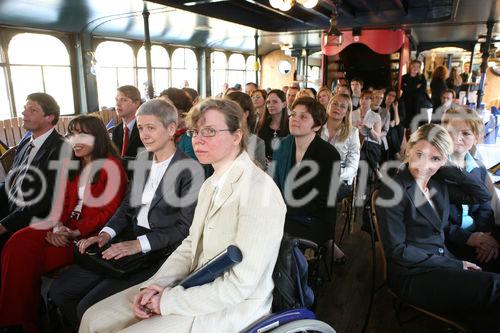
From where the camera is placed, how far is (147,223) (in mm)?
1927

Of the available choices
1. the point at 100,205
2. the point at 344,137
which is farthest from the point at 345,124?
the point at 100,205

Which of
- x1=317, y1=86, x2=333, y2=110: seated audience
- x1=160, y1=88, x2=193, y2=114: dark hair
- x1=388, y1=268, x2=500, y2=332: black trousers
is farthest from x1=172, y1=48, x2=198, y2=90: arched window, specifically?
x1=388, y1=268, x2=500, y2=332: black trousers

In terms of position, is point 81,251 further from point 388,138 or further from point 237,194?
point 388,138

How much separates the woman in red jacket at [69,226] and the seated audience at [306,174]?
3.71 feet

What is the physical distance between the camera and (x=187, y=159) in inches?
76.8

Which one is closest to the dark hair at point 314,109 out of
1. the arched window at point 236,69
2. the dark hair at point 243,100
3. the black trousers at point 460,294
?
the dark hair at point 243,100

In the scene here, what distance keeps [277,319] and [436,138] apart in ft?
3.96

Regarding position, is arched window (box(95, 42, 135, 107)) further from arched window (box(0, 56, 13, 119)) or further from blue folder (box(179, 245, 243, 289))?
blue folder (box(179, 245, 243, 289))

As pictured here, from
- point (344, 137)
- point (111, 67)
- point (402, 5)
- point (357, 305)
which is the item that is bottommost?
point (357, 305)

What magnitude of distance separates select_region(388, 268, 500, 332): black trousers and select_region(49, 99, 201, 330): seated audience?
3.81ft

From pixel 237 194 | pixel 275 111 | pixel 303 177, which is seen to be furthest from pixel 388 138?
pixel 237 194

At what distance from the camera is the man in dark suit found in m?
2.14

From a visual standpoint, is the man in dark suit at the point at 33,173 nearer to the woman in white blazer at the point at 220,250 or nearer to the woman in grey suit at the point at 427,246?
the woman in white blazer at the point at 220,250

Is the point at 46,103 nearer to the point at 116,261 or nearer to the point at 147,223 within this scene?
the point at 147,223
